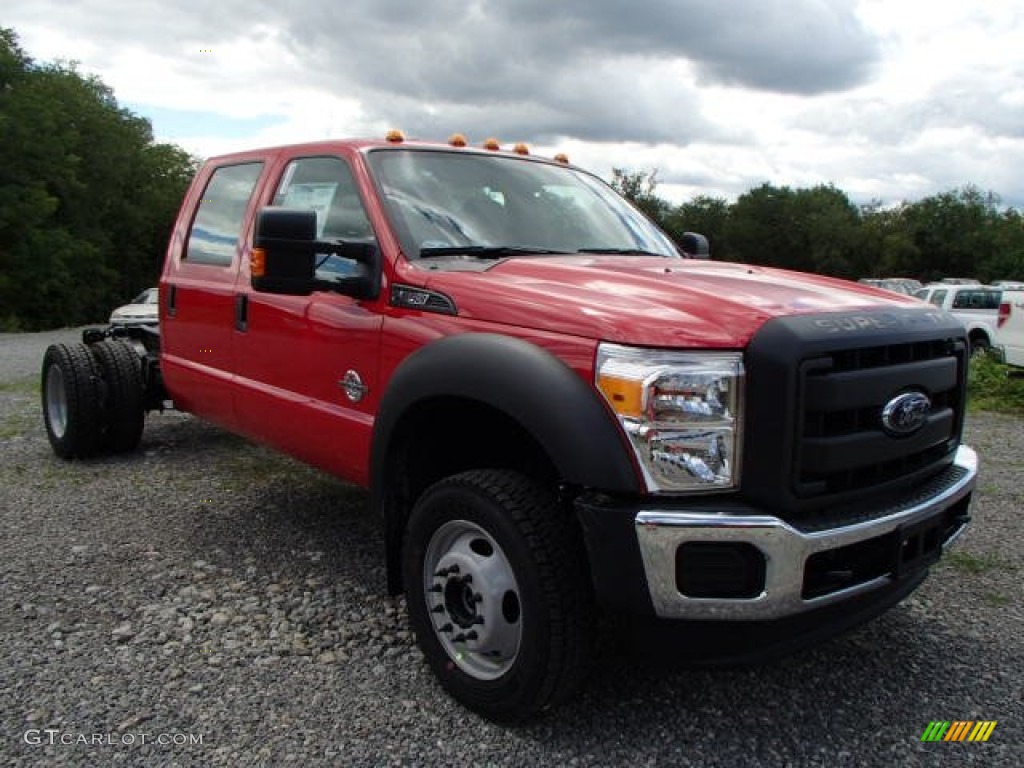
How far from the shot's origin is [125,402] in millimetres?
5742

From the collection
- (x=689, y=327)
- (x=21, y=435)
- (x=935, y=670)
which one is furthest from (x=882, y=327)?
(x=21, y=435)

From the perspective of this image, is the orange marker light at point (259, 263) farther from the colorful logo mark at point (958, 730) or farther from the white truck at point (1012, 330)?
the white truck at point (1012, 330)

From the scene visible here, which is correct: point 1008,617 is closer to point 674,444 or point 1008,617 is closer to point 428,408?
point 674,444

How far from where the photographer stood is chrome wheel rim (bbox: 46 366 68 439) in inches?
231

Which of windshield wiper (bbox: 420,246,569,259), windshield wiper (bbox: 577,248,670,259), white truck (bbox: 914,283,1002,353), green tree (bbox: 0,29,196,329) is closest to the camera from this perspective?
windshield wiper (bbox: 420,246,569,259)

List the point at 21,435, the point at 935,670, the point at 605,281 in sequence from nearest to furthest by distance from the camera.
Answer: the point at 605,281 → the point at 935,670 → the point at 21,435

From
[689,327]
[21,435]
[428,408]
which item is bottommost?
[21,435]

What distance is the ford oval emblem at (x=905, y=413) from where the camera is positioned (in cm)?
251

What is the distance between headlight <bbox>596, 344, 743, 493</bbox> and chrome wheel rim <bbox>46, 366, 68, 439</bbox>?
4.78 m

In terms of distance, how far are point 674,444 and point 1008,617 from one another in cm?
222

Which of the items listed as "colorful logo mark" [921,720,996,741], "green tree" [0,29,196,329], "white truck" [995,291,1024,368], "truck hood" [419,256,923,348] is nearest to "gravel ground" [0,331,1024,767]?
"colorful logo mark" [921,720,996,741]

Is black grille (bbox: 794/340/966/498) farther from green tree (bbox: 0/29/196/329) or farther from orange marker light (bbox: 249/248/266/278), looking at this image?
green tree (bbox: 0/29/196/329)

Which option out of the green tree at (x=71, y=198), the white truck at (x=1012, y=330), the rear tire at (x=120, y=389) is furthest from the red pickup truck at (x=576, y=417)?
the green tree at (x=71, y=198)

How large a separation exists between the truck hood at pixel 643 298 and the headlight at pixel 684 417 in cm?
7
